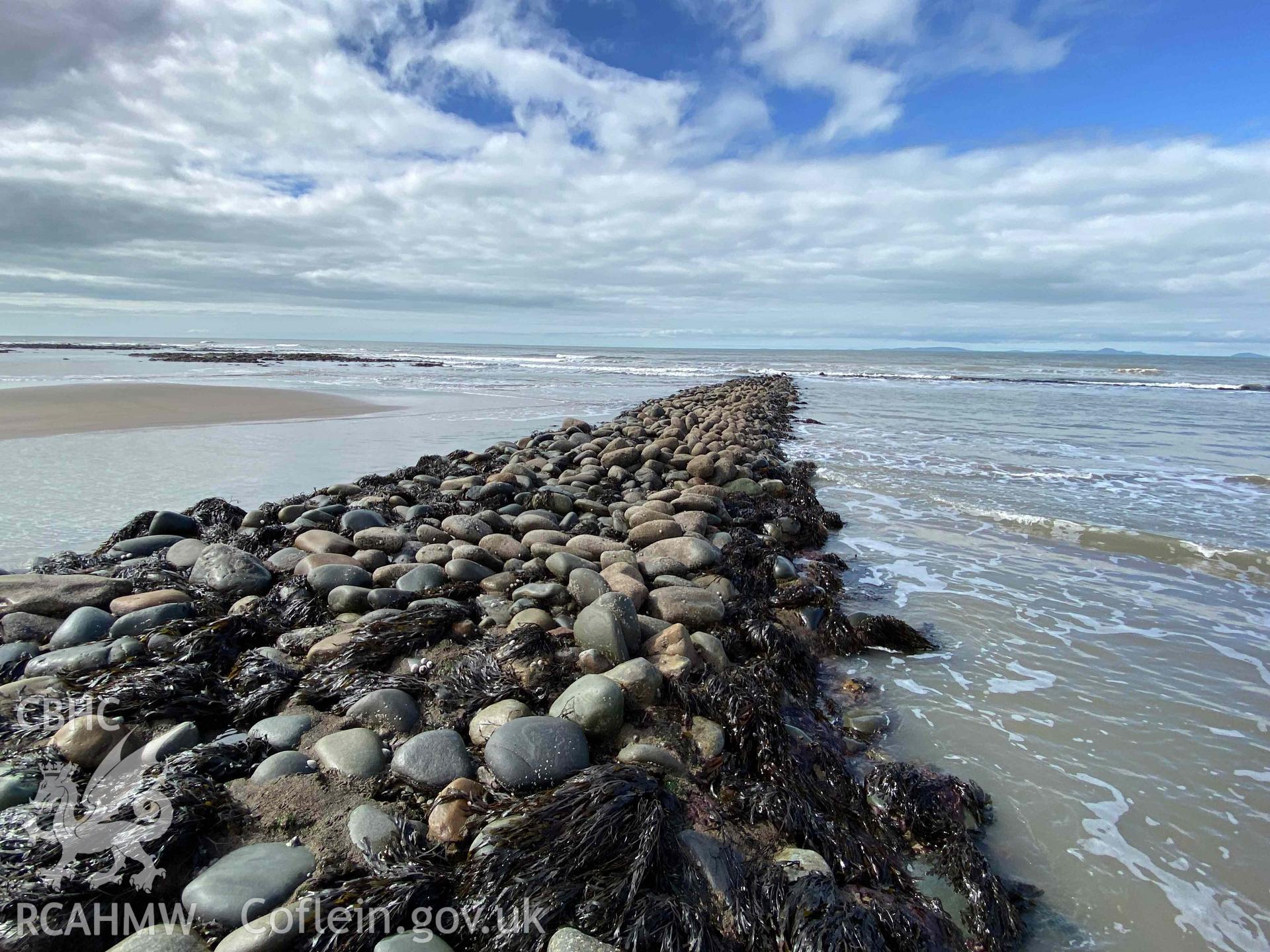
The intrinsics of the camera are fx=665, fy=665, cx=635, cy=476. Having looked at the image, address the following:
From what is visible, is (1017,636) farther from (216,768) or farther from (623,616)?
(216,768)

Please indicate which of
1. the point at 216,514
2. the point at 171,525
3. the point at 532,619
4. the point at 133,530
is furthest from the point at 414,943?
the point at 216,514

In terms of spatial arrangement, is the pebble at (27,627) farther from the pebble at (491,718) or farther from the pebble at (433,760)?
the pebble at (491,718)

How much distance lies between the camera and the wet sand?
12.3m

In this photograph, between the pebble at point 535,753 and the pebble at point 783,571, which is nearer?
the pebble at point 535,753

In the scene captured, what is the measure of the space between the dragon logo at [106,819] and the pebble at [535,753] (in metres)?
1.01

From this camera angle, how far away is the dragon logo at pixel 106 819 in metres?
1.88

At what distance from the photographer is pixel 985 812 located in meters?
2.75

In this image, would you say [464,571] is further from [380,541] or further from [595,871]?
[595,871]

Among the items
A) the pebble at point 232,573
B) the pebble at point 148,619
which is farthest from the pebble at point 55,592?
the pebble at point 232,573

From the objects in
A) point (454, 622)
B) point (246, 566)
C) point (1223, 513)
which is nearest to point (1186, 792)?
point (454, 622)

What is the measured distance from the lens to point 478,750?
8.41ft

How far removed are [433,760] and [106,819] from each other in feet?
3.19

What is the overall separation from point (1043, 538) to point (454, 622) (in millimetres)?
5899

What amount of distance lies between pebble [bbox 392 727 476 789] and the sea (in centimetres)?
203
